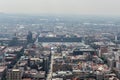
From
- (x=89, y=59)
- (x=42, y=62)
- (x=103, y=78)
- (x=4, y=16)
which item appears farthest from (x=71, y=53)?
(x=4, y=16)

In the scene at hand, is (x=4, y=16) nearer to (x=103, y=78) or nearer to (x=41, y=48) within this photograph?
(x=41, y=48)

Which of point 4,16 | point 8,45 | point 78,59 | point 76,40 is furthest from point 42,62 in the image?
point 4,16

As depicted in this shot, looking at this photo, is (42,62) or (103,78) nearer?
(103,78)

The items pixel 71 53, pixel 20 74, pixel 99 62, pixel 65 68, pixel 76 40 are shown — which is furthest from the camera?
pixel 76 40

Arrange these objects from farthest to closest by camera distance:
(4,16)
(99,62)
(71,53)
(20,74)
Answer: (4,16) < (71,53) < (99,62) < (20,74)

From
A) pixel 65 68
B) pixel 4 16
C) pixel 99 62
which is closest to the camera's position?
pixel 65 68

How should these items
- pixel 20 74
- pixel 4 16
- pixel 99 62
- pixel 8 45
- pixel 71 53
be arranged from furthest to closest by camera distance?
pixel 4 16 < pixel 8 45 < pixel 71 53 < pixel 99 62 < pixel 20 74

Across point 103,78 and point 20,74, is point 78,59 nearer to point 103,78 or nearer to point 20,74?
point 103,78

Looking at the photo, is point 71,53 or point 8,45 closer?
point 71,53
